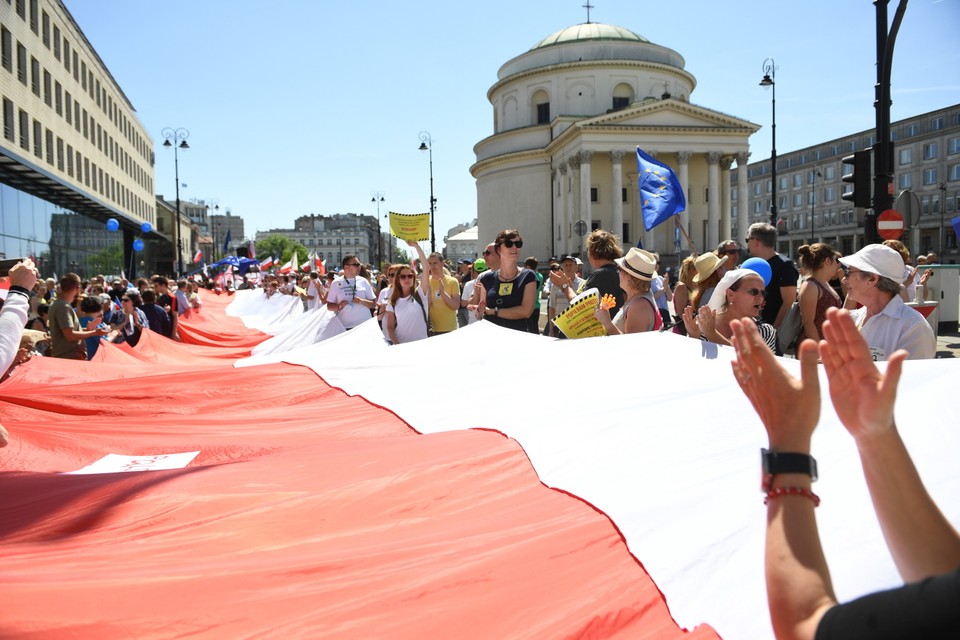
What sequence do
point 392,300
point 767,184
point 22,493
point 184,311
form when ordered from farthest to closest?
point 767,184
point 184,311
point 392,300
point 22,493

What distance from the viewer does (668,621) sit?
90.2 inches

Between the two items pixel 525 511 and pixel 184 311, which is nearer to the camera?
pixel 525 511

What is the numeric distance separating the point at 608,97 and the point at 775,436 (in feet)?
233

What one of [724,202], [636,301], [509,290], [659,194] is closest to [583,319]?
[636,301]

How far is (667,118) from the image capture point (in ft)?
206

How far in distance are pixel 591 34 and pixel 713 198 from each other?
768 inches

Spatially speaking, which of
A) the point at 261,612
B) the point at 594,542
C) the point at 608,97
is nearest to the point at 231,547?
the point at 261,612

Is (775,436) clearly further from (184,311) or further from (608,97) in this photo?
(608,97)

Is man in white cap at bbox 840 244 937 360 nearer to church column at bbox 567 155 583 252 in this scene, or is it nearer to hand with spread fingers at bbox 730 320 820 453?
hand with spread fingers at bbox 730 320 820 453

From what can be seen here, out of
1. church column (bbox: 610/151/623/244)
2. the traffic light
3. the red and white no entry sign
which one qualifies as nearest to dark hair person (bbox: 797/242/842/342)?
the red and white no entry sign

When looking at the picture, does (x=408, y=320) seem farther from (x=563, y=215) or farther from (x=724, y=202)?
(x=724, y=202)

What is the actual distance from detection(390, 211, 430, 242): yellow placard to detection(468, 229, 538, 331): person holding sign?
1722mm

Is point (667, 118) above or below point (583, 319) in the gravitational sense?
above

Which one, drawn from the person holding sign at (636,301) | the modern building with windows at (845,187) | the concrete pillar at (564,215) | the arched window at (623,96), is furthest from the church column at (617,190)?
the person holding sign at (636,301)
